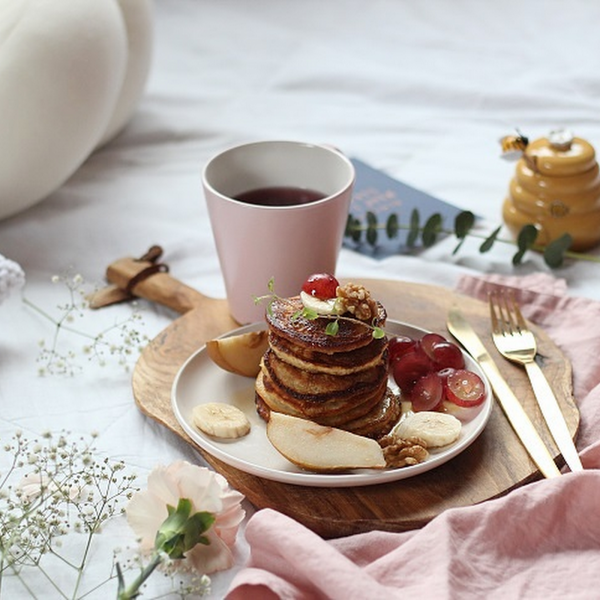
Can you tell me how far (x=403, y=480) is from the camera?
3.74 feet

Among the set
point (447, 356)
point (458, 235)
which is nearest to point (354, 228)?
point (458, 235)

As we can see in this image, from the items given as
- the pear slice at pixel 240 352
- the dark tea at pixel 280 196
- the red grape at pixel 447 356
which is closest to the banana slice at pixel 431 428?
the red grape at pixel 447 356

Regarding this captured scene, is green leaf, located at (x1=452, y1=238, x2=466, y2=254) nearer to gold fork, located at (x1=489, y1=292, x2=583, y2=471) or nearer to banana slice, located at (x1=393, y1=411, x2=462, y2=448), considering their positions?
gold fork, located at (x1=489, y1=292, x2=583, y2=471)

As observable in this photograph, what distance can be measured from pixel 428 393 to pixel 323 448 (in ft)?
0.62

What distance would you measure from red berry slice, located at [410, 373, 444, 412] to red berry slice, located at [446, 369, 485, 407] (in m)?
0.01

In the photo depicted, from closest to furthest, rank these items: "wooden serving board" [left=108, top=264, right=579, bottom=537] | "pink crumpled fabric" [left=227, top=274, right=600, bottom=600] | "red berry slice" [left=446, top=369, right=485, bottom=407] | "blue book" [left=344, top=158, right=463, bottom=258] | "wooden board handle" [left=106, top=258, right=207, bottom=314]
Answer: "pink crumpled fabric" [left=227, top=274, right=600, bottom=600] < "wooden serving board" [left=108, top=264, right=579, bottom=537] < "red berry slice" [left=446, top=369, right=485, bottom=407] < "wooden board handle" [left=106, top=258, right=207, bottom=314] < "blue book" [left=344, top=158, right=463, bottom=258]

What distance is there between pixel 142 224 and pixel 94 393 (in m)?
0.50

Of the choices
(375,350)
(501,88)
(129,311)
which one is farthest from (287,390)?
(501,88)

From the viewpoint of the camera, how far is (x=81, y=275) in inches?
65.5

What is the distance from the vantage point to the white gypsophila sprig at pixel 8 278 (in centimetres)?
142

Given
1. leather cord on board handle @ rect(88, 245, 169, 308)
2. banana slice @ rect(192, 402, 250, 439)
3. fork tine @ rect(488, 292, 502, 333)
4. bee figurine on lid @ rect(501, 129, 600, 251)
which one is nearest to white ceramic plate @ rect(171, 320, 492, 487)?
banana slice @ rect(192, 402, 250, 439)

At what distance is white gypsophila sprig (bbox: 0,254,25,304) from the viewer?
1.42m

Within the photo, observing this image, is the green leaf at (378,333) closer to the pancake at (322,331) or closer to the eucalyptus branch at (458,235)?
the pancake at (322,331)

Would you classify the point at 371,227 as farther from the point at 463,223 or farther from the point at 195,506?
the point at 195,506
